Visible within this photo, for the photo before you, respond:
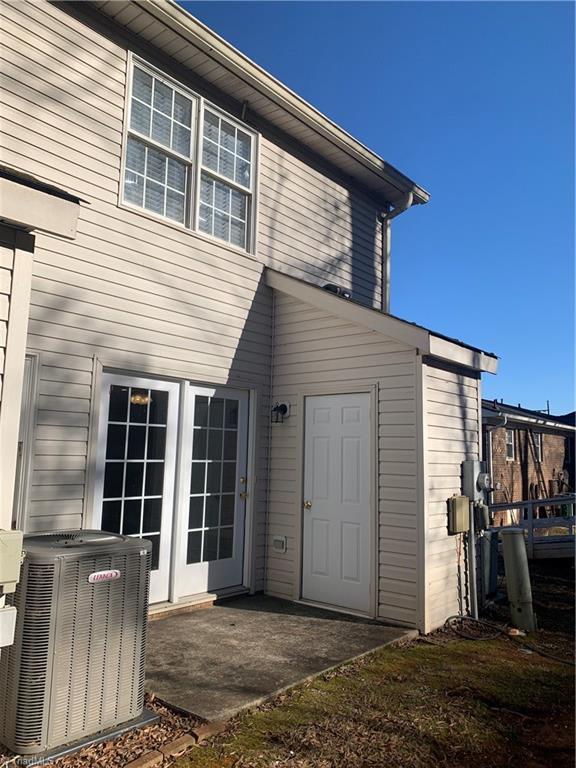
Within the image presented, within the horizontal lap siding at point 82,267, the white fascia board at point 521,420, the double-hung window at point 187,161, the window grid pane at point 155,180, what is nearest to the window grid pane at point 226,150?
the double-hung window at point 187,161

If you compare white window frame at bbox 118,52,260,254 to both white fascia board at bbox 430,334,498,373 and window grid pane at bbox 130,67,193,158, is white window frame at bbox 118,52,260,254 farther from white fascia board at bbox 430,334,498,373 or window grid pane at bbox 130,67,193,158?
white fascia board at bbox 430,334,498,373

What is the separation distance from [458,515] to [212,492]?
8.58 feet

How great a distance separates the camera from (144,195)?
539 centimetres

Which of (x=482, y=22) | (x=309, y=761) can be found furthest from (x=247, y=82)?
(x=309, y=761)

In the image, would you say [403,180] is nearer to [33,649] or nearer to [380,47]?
[380,47]

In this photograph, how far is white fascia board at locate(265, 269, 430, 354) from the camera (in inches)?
204

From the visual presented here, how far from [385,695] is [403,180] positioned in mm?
7250

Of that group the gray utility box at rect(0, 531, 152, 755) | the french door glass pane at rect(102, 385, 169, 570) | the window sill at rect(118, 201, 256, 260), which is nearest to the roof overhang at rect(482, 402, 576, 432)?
the window sill at rect(118, 201, 256, 260)

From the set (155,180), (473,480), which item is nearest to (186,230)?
(155,180)

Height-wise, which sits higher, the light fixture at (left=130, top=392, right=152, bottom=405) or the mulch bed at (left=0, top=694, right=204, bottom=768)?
the light fixture at (left=130, top=392, right=152, bottom=405)

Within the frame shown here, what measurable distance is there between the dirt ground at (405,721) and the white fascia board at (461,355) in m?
2.71

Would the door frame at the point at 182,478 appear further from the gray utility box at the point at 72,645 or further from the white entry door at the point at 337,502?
the gray utility box at the point at 72,645

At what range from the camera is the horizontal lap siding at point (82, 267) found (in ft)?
14.3

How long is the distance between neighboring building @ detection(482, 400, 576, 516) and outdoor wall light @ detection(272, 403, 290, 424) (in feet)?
24.6
